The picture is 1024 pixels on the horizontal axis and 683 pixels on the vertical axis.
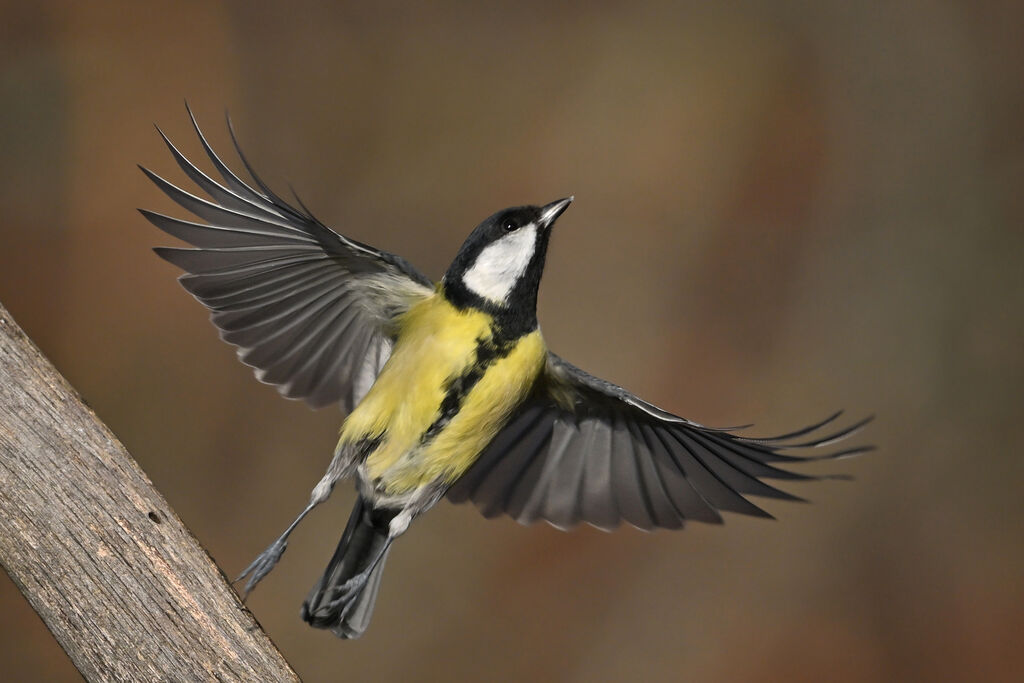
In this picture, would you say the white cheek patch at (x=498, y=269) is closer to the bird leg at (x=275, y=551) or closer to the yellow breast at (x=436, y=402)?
the yellow breast at (x=436, y=402)

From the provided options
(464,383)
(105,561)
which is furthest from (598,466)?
(105,561)

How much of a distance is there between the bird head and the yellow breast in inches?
1.5

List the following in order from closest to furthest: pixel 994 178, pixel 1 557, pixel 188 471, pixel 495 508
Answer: pixel 1 557 → pixel 495 508 → pixel 188 471 → pixel 994 178

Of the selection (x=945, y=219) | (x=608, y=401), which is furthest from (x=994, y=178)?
(x=608, y=401)

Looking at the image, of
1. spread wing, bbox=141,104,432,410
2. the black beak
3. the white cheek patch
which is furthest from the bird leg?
the black beak

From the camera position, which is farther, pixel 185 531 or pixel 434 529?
pixel 434 529

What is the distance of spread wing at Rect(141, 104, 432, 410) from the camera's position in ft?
5.66

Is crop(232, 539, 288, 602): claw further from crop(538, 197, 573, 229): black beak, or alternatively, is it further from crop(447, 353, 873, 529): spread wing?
crop(538, 197, 573, 229): black beak

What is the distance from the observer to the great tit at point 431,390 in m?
1.71

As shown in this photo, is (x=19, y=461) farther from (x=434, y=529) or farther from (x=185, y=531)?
(x=434, y=529)

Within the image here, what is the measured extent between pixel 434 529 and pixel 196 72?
5.56 ft

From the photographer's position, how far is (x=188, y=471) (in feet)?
10.1

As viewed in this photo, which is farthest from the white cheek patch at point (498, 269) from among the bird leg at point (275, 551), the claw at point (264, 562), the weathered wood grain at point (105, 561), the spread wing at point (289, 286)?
the weathered wood grain at point (105, 561)

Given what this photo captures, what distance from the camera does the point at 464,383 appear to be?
170 cm
